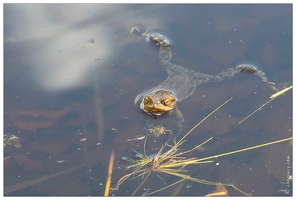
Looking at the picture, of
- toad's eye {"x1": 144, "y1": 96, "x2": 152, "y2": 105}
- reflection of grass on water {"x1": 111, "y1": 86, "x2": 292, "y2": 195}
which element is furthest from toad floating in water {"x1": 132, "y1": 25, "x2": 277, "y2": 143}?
reflection of grass on water {"x1": 111, "y1": 86, "x2": 292, "y2": 195}

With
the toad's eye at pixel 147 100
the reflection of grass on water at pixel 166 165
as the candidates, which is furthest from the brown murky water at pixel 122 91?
the toad's eye at pixel 147 100

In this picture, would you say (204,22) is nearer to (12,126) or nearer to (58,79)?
(58,79)

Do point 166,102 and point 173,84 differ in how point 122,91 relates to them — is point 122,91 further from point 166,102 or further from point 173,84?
point 173,84

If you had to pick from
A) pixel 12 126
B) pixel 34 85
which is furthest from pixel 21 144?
pixel 34 85

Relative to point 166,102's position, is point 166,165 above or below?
below

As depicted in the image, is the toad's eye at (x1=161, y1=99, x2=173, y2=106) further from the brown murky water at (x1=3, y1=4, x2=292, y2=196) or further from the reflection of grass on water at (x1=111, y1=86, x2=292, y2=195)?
the reflection of grass on water at (x1=111, y1=86, x2=292, y2=195)

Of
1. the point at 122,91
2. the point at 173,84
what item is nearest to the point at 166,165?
the point at 122,91

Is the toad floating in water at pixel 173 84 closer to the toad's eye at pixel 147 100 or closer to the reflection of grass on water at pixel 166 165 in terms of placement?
the toad's eye at pixel 147 100

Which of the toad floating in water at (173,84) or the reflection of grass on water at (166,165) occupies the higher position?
the toad floating in water at (173,84)

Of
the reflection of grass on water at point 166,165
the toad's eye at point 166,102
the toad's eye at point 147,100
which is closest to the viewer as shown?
the reflection of grass on water at point 166,165
